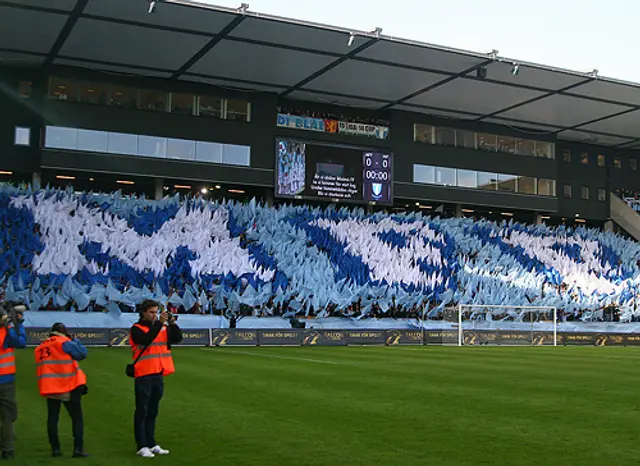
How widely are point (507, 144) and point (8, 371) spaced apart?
49.9 m

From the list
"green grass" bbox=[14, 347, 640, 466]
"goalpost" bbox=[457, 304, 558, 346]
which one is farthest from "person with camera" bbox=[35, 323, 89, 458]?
"goalpost" bbox=[457, 304, 558, 346]

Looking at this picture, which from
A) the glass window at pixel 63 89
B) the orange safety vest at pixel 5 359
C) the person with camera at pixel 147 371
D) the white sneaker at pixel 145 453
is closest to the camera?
the white sneaker at pixel 145 453

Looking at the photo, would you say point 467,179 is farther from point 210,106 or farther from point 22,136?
point 22,136

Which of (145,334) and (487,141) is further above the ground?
(487,141)

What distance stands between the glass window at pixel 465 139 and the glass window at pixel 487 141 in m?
0.54

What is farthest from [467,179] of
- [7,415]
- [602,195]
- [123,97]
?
[7,415]

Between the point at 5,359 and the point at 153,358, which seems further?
the point at 153,358

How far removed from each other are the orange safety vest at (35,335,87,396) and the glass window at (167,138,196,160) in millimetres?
36851

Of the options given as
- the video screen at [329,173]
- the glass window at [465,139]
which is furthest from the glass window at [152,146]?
the glass window at [465,139]

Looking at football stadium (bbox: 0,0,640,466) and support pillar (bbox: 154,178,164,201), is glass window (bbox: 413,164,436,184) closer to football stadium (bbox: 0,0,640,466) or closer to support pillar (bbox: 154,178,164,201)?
football stadium (bbox: 0,0,640,466)

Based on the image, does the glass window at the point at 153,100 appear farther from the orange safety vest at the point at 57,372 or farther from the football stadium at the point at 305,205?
the orange safety vest at the point at 57,372

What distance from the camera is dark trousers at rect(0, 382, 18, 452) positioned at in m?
9.77

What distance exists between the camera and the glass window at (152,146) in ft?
149

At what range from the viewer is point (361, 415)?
1327 cm
